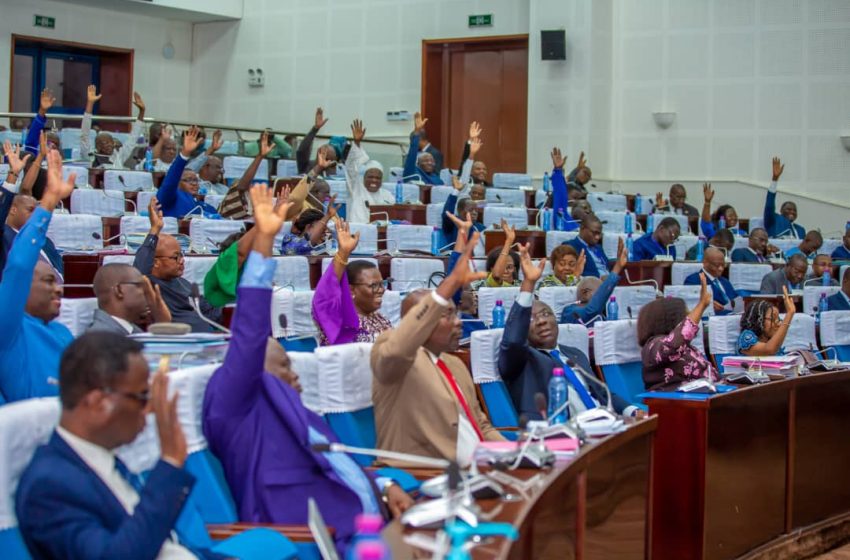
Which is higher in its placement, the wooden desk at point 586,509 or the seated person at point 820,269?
the seated person at point 820,269

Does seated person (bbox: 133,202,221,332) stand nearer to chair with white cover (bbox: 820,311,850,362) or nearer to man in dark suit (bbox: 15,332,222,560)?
man in dark suit (bbox: 15,332,222,560)

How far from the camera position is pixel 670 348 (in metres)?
5.47

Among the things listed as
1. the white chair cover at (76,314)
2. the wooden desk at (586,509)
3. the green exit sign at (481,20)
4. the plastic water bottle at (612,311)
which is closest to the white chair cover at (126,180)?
the plastic water bottle at (612,311)

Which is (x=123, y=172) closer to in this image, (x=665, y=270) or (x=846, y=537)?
(x=665, y=270)

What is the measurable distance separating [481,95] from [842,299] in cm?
891

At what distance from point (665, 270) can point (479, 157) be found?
23.5ft

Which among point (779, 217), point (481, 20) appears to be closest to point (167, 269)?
→ point (779, 217)

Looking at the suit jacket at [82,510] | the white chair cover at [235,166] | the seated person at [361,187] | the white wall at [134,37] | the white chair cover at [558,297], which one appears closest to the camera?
the suit jacket at [82,510]

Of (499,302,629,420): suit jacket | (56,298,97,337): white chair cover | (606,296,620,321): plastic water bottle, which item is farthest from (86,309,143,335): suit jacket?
(606,296,620,321): plastic water bottle

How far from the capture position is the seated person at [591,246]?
9391mm

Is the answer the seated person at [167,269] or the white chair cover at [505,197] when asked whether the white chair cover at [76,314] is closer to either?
the seated person at [167,269]

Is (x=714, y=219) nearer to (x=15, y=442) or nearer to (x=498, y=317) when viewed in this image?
(x=498, y=317)

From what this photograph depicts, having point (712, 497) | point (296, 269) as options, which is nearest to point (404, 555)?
point (712, 497)

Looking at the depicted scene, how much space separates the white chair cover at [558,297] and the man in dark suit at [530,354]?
192 cm
